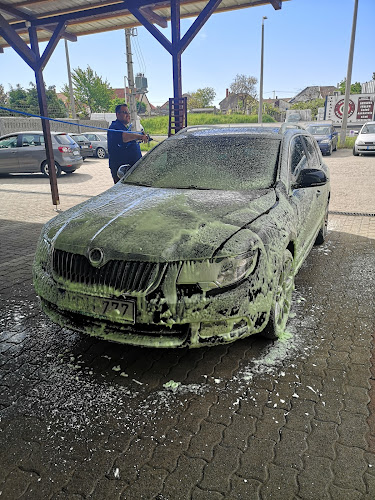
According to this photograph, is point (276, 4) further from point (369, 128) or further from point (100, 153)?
point (100, 153)

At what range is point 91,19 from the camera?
7.75 metres

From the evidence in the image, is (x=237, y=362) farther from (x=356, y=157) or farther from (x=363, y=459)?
(x=356, y=157)

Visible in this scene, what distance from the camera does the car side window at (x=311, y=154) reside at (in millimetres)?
4631

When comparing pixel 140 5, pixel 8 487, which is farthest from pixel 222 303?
pixel 140 5

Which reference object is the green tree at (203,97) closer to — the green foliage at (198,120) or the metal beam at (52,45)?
the green foliage at (198,120)

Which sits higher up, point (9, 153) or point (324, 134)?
point (324, 134)

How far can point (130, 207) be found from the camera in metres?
3.12

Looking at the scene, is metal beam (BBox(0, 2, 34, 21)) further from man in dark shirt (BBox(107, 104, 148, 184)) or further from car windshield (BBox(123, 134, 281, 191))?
car windshield (BBox(123, 134, 281, 191))

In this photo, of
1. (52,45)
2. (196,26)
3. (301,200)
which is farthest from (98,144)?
(301,200)

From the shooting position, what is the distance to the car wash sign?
99.6 ft

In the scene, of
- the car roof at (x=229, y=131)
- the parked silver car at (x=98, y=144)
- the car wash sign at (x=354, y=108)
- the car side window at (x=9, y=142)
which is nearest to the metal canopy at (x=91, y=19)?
the car roof at (x=229, y=131)

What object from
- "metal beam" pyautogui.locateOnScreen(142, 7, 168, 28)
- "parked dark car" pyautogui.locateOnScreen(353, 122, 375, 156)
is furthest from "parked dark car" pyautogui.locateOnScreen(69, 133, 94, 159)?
"parked dark car" pyautogui.locateOnScreen(353, 122, 375, 156)

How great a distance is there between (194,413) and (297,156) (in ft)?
9.31

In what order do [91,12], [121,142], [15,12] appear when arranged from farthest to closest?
1. [15,12]
2. [91,12]
3. [121,142]
